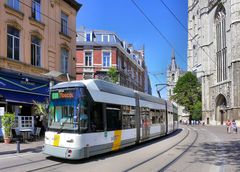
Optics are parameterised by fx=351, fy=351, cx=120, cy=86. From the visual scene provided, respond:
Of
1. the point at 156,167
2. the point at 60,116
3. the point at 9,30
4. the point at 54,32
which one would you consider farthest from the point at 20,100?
the point at 156,167

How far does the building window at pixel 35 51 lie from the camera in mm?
23562

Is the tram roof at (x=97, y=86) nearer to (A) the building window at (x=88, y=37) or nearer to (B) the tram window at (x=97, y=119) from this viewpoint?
(B) the tram window at (x=97, y=119)

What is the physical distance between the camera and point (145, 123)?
19.3 m

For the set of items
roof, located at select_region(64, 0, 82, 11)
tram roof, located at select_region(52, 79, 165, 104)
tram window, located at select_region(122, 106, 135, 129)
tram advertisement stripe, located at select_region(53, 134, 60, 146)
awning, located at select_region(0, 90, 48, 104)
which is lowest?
tram advertisement stripe, located at select_region(53, 134, 60, 146)

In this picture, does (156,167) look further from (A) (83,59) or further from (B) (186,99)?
(B) (186,99)

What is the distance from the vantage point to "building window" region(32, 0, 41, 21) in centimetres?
2381

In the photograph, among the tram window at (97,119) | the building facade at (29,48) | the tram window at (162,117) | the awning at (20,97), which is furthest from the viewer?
the tram window at (162,117)

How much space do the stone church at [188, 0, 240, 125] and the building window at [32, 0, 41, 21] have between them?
49296mm

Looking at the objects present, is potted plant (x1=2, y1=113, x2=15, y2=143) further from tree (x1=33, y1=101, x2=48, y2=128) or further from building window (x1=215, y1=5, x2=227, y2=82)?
building window (x1=215, y1=5, x2=227, y2=82)

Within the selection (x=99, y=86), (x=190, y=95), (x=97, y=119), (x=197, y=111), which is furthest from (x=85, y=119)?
(x=190, y=95)

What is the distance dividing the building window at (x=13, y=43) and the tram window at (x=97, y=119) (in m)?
10.0

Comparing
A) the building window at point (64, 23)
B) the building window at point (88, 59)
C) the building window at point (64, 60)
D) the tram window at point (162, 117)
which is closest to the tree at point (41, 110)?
the building window at point (64, 60)

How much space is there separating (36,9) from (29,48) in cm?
312

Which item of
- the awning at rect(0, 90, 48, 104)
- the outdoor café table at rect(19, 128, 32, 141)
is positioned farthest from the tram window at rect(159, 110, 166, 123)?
the outdoor café table at rect(19, 128, 32, 141)
